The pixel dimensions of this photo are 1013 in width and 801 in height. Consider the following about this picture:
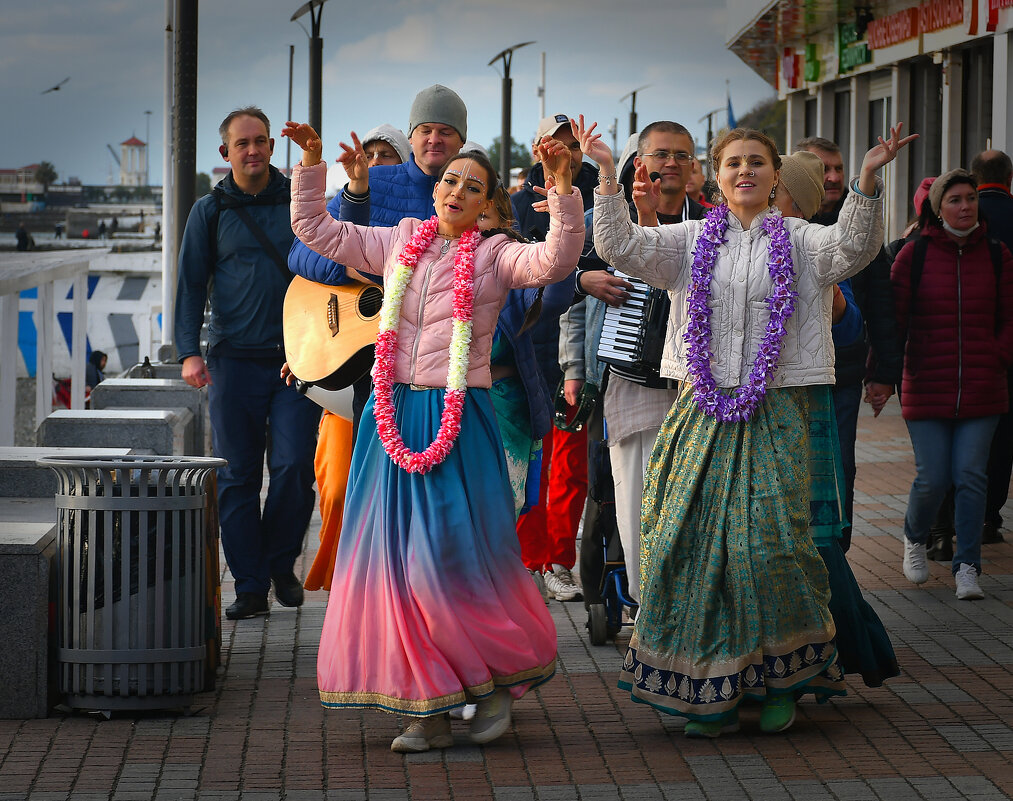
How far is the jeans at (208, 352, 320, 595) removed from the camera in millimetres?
7309

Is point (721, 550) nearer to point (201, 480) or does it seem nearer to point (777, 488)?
point (777, 488)

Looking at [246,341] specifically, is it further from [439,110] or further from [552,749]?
[552,749]

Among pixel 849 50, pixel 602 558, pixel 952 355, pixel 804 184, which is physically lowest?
pixel 602 558

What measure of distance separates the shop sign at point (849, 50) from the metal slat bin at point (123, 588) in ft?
63.8

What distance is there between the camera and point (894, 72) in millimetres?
21328

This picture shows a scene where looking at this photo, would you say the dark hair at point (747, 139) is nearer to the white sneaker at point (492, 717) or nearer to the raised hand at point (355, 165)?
the raised hand at point (355, 165)

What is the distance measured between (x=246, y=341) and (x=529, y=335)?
184cm

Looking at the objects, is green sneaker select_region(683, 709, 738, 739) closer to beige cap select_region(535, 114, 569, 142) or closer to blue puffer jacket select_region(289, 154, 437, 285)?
blue puffer jacket select_region(289, 154, 437, 285)

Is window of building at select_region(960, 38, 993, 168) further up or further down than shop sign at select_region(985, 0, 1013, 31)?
further down

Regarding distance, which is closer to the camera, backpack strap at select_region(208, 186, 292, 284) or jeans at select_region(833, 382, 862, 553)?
backpack strap at select_region(208, 186, 292, 284)

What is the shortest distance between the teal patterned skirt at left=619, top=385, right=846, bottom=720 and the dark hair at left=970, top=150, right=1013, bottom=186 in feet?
16.5

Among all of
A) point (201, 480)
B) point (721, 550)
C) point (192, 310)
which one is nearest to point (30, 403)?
point (192, 310)

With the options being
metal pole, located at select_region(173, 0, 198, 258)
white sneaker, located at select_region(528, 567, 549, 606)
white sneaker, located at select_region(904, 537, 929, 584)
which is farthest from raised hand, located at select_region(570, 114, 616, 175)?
metal pole, located at select_region(173, 0, 198, 258)

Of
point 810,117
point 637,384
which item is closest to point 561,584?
point 637,384
